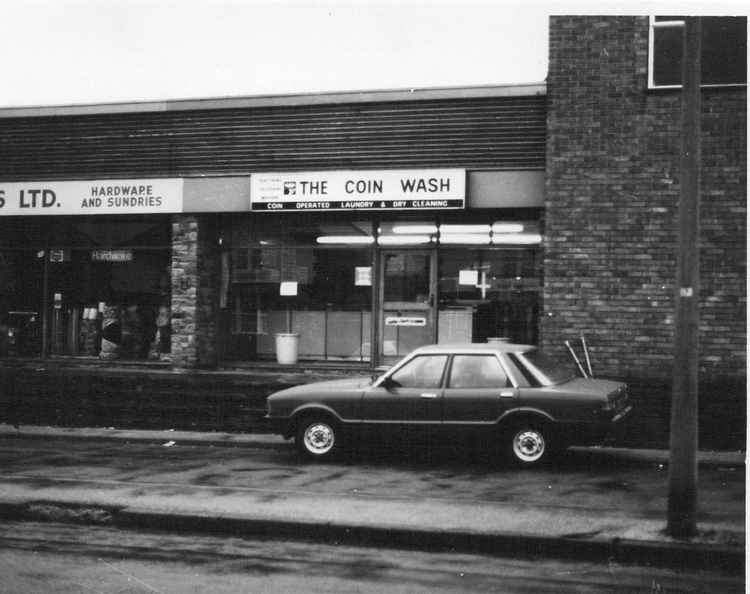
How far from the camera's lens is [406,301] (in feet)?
46.9

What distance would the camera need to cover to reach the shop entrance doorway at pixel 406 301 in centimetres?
1416

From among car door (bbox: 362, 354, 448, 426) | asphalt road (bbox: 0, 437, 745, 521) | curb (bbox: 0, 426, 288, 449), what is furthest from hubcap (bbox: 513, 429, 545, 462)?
curb (bbox: 0, 426, 288, 449)

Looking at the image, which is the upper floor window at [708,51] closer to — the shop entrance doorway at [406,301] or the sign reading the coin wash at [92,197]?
the shop entrance doorway at [406,301]

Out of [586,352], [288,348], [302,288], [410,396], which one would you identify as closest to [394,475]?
[410,396]

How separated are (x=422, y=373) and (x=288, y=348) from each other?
14.2ft

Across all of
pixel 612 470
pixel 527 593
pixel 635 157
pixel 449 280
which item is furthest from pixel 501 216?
pixel 527 593

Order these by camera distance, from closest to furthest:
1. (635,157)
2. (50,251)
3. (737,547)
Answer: (737,547), (635,157), (50,251)

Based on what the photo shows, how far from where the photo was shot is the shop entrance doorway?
1416 cm

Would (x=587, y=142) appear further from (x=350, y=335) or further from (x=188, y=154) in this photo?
(x=188, y=154)

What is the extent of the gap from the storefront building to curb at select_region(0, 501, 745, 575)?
6072 millimetres

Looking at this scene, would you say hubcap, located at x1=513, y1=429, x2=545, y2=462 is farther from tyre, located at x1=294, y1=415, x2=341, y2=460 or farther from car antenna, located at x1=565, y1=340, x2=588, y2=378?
car antenna, located at x1=565, y1=340, x2=588, y2=378

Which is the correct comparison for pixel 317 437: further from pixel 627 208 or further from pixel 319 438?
pixel 627 208

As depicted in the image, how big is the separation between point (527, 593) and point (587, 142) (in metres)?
8.08

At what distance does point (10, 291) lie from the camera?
16.0 m
